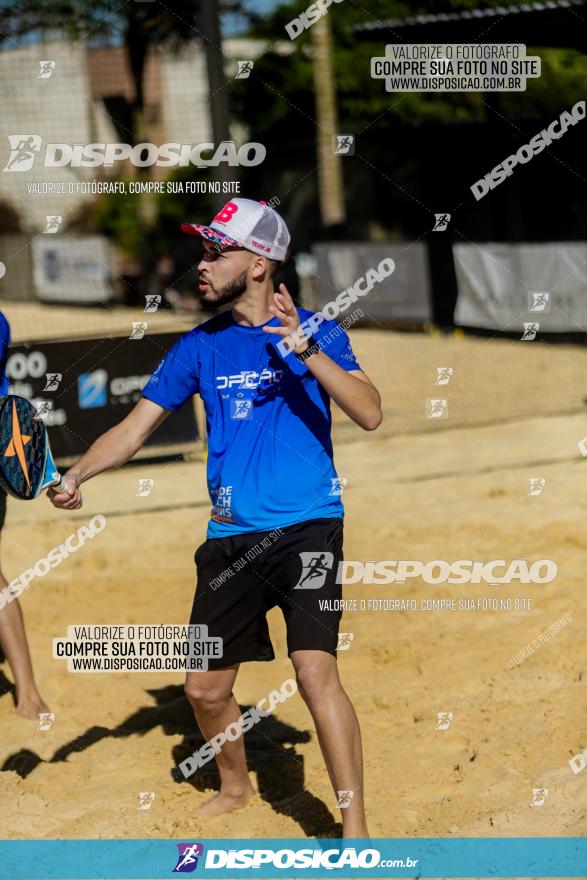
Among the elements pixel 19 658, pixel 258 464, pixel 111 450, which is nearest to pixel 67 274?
pixel 19 658

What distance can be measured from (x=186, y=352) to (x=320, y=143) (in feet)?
65.1

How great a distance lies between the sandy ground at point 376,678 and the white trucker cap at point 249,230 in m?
2.06

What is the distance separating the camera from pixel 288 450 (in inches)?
152

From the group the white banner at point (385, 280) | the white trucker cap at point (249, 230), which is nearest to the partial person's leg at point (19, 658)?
the white trucker cap at point (249, 230)

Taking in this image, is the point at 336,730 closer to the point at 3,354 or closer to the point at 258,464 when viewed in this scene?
the point at 258,464

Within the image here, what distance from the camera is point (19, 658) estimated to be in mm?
5172

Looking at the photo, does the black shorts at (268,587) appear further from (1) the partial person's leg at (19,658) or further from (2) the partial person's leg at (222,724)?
(1) the partial person's leg at (19,658)

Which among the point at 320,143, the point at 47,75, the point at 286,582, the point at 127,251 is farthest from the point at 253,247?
the point at 127,251

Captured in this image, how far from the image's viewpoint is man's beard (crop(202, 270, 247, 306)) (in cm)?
393

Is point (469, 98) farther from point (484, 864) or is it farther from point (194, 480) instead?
point (484, 864)

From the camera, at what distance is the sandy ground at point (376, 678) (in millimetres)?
4152

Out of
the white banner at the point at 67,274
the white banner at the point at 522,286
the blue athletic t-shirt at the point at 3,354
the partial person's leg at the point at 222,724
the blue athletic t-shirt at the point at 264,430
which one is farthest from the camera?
the white banner at the point at 67,274

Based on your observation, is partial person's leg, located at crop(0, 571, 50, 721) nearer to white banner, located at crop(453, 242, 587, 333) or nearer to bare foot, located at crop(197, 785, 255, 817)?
bare foot, located at crop(197, 785, 255, 817)

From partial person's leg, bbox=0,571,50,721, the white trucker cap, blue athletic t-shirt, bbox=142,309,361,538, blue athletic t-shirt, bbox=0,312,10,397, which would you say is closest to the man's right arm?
blue athletic t-shirt, bbox=142,309,361,538
